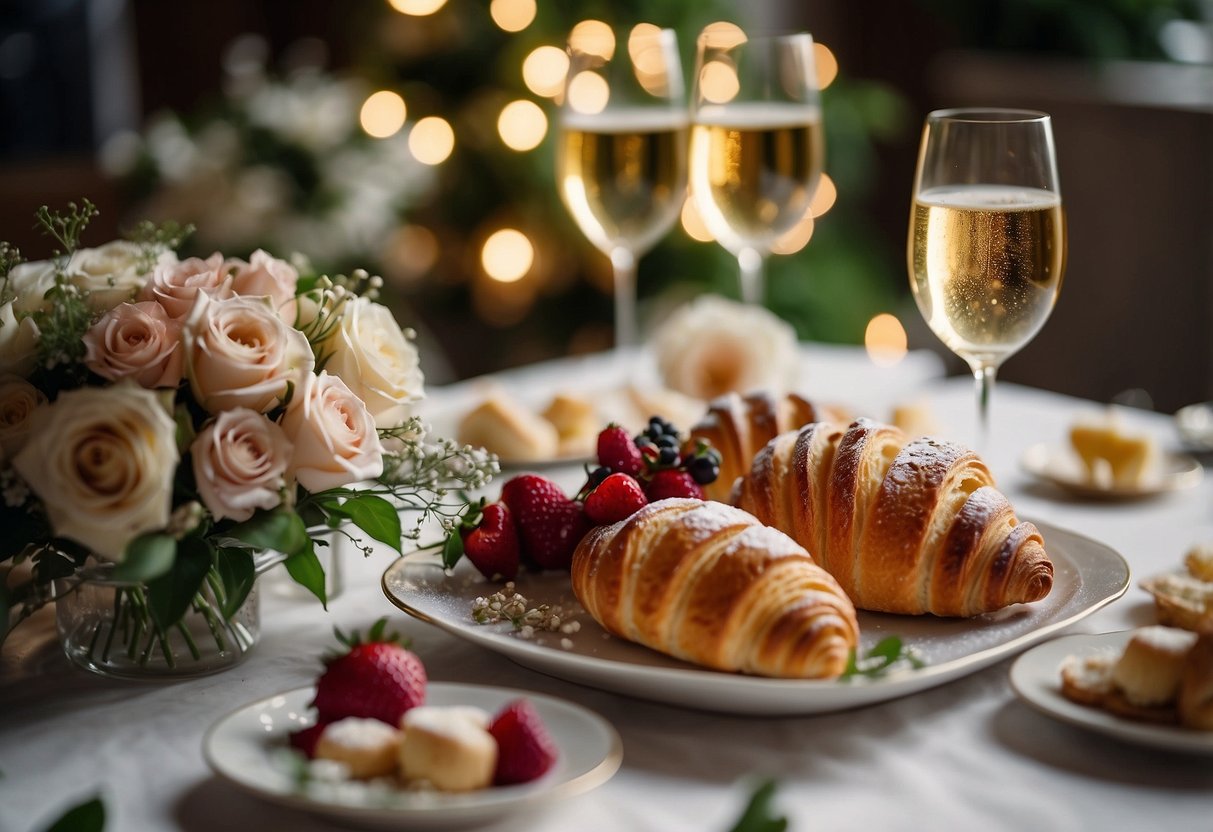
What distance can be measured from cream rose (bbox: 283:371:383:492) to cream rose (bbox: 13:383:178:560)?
10 centimetres

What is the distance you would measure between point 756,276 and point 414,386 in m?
0.88

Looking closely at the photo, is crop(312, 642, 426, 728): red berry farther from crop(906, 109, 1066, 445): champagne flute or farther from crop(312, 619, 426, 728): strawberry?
crop(906, 109, 1066, 445): champagne flute

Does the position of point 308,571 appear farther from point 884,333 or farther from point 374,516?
point 884,333

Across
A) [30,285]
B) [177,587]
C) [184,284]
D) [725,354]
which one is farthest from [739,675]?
[725,354]

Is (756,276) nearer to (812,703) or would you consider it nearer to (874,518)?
(874,518)

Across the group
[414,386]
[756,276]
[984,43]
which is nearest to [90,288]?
[414,386]

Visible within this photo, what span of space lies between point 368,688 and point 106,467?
0.23 m

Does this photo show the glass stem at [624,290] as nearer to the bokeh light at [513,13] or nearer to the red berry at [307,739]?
the red berry at [307,739]

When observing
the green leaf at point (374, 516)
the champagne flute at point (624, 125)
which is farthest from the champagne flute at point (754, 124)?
the green leaf at point (374, 516)

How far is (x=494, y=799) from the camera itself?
741 mm

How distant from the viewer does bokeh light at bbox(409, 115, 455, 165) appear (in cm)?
353

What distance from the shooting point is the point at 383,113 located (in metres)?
3.55

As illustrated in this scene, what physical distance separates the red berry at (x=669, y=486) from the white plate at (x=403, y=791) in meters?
0.32

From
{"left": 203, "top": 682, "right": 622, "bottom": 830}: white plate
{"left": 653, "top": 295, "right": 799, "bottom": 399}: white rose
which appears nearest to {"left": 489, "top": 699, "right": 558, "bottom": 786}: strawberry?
{"left": 203, "top": 682, "right": 622, "bottom": 830}: white plate
